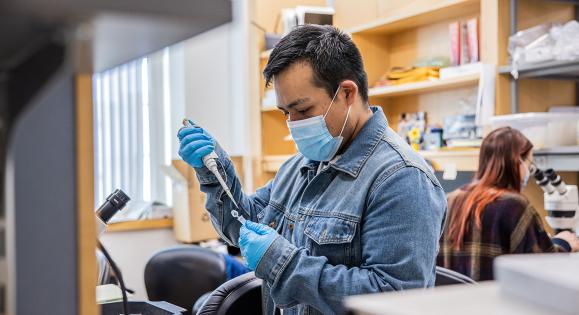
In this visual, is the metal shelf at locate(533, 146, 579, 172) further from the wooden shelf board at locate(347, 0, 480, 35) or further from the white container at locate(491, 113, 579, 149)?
the wooden shelf board at locate(347, 0, 480, 35)

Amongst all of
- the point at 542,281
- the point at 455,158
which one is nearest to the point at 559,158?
the point at 455,158

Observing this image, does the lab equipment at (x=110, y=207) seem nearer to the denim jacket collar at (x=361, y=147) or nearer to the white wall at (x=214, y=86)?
the denim jacket collar at (x=361, y=147)

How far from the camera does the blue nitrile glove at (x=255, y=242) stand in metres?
1.40

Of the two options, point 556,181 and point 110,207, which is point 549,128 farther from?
point 110,207

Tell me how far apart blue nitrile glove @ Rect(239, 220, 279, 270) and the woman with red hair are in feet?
4.52

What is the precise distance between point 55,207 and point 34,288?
83mm

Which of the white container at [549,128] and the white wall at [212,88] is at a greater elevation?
the white wall at [212,88]

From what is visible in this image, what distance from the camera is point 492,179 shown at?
261 centimetres

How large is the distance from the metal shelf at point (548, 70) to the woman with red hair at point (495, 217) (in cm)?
27

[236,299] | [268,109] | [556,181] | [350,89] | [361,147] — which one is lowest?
[236,299]

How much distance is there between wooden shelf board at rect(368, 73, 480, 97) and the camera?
9.88ft

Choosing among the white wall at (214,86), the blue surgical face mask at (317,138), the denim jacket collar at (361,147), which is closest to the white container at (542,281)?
the denim jacket collar at (361,147)

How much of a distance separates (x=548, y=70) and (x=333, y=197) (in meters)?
1.57

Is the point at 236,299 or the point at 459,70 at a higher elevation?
the point at 459,70
